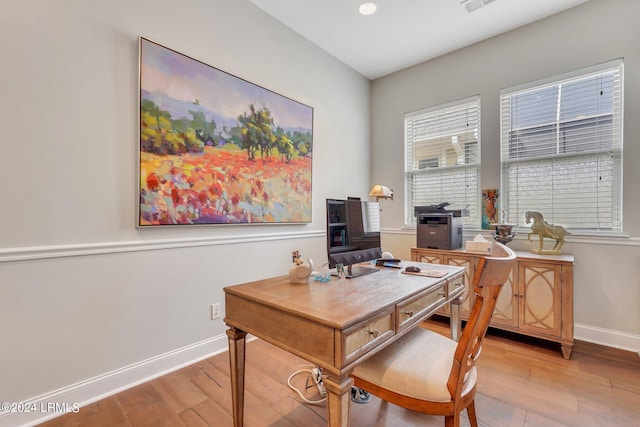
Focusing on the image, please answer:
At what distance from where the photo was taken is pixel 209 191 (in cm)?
221

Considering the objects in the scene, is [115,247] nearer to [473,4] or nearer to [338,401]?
[338,401]

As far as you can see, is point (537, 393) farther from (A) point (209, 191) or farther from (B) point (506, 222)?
(A) point (209, 191)

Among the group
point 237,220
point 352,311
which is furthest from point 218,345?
point 352,311

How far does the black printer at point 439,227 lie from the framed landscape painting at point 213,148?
49.6 inches

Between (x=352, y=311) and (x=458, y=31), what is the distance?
313 cm

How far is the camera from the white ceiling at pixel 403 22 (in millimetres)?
2555

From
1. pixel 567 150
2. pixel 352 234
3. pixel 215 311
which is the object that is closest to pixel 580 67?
pixel 567 150

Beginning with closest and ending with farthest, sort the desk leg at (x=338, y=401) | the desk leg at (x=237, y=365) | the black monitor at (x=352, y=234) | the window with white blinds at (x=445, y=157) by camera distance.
→ the desk leg at (x=338, y=401)
the desk leg at (x=237, y=365)
the black monitor at (x=352, y=234)
the window with white blinds at (x=445, y=157)

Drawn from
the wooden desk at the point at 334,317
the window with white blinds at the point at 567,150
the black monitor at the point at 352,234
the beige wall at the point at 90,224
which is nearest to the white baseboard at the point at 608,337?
the window with white blinds at the point at 567,150

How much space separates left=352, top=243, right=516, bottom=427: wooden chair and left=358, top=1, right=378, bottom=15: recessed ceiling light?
2.37m

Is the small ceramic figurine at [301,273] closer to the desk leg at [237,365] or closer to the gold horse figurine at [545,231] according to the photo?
the desk leg at [237,365]

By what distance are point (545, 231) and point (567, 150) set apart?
798 millimetres

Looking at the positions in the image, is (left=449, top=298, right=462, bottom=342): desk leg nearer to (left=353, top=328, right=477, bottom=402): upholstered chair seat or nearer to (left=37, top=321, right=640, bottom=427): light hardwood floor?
(left=37, top=321, right=640, bottom=427): light hardwood floor

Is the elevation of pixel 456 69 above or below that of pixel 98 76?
above
